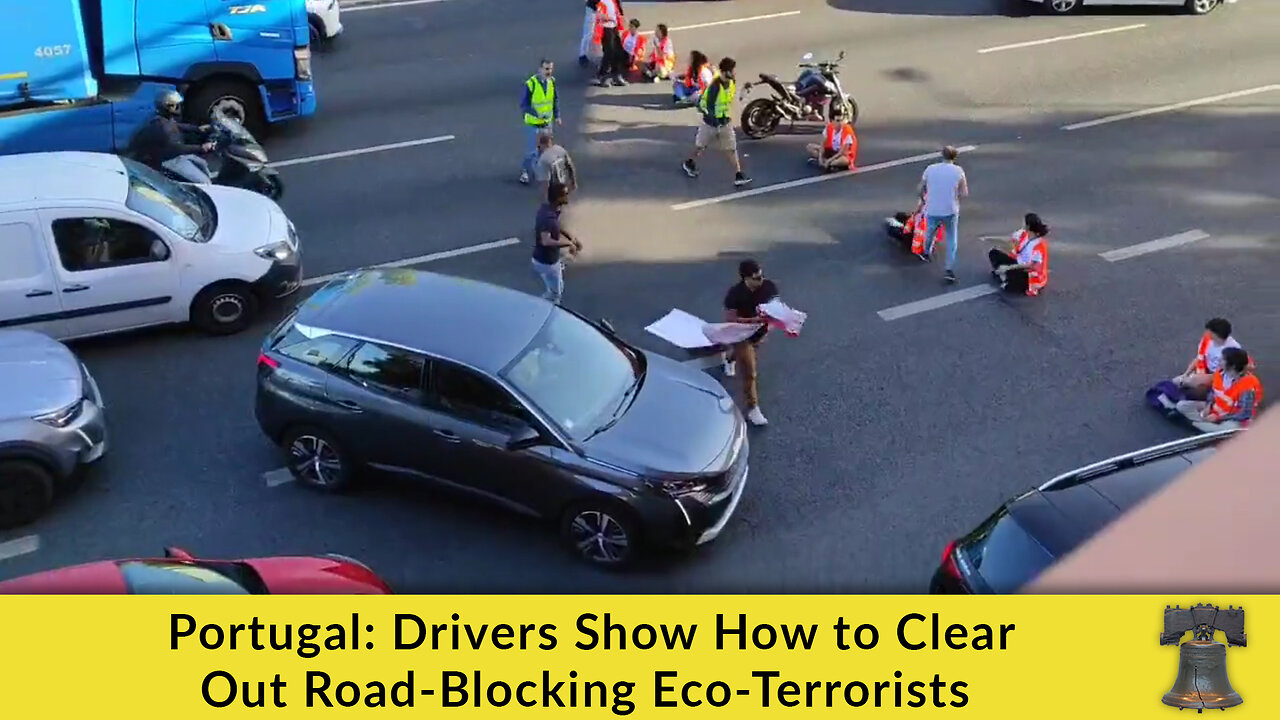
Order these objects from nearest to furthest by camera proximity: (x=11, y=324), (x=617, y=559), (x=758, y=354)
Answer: (x=617, y=559) < (x=11, y=324) < (x=758, y=354)

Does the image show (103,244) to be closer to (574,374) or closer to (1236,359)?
(574,374)

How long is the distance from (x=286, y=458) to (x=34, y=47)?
748 cm

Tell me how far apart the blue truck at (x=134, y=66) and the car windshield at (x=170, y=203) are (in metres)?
3.21

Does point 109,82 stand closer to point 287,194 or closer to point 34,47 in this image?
point 34,47

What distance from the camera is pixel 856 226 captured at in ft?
48.0

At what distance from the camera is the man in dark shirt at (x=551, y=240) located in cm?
1212

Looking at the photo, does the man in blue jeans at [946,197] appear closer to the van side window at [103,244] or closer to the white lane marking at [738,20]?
the van side window at [103,244]

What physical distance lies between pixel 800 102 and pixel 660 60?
261 cm

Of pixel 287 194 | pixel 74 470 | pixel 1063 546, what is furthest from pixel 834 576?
pixel 287 194

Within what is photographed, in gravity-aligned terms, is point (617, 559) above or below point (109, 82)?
below

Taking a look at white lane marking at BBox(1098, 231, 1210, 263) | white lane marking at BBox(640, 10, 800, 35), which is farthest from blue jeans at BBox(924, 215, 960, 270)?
A: white lane marking at BBox(640, 10, 800, 35)

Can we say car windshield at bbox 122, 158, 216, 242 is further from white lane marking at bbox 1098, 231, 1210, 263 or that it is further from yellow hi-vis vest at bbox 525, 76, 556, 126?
white lane marking at bbox 1098, 231, 1210, 263

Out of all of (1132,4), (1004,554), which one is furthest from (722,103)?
(1132,4)

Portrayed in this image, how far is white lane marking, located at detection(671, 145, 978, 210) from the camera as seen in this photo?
1515 centimetres
